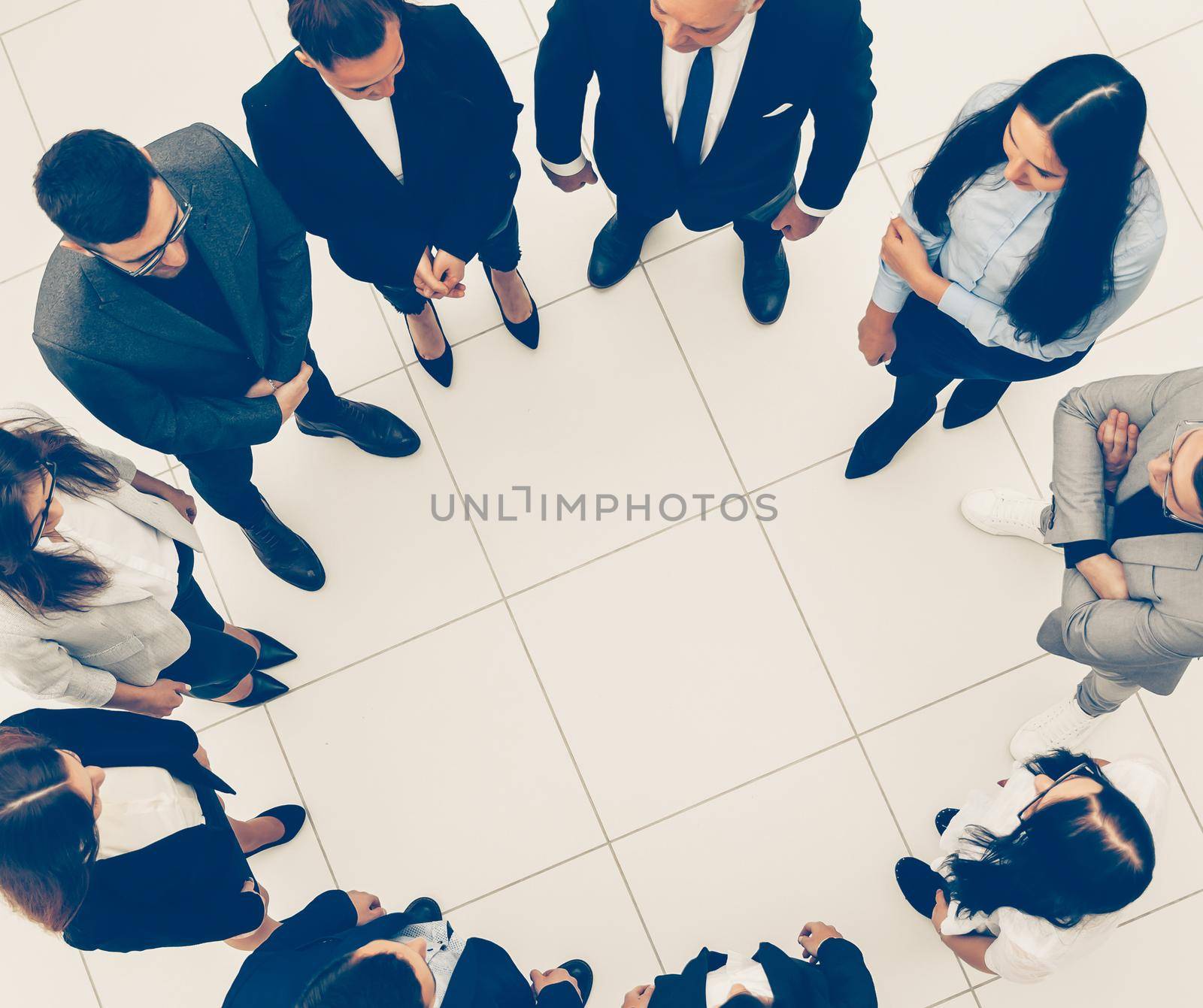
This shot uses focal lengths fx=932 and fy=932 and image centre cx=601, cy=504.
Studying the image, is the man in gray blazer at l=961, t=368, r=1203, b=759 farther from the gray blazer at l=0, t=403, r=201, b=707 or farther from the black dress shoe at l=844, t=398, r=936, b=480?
the gray blazer at l=0, t=403, r=201, b=707

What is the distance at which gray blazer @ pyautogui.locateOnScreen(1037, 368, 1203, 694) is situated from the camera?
68.0 inches

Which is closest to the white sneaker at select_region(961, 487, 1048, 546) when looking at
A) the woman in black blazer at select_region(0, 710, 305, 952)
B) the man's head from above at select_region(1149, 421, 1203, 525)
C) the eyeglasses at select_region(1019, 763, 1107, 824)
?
the eyeglasses at select_region(1019, 763, 1107, 824)

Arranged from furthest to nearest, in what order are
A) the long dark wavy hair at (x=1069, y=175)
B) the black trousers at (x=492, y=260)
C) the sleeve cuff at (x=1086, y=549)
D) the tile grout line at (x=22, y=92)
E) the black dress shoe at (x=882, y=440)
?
the tile grout line at (x=22, y=92)
the black dress shoe at (x=882, y=440)
the black trousers at (x=492, y=260)
the sleeve cuff at (x=1086, y=549)
the long dark wavy hair at (x=1069, y=175)

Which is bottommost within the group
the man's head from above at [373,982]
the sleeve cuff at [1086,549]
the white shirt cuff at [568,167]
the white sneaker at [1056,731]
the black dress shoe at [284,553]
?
the white sneaker at [1056,731]

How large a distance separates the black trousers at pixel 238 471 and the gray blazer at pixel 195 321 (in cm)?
19

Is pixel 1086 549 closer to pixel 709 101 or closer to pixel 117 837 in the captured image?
pixel 709 101

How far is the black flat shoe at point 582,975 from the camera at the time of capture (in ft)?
7.82

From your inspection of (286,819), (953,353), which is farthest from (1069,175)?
(286,819)

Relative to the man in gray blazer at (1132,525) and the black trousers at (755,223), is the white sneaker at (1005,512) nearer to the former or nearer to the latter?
the man in gray blazer at (1132,525)

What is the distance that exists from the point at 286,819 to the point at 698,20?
2.18m

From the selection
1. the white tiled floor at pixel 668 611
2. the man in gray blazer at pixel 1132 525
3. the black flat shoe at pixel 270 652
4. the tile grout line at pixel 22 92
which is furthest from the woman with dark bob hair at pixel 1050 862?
the tile grout line at pixel 22 92

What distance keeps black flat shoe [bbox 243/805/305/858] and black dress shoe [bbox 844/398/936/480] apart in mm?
1809

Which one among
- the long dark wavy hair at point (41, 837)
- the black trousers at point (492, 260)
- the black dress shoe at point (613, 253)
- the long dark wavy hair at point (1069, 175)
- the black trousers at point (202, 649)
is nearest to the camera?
the long dark wavy hair at point (1069, 175)

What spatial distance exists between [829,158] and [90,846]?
2032mm
